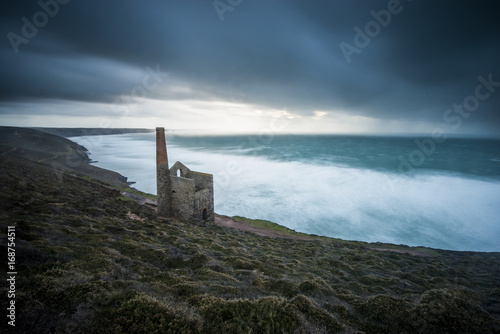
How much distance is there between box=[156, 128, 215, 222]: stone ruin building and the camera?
18641mm

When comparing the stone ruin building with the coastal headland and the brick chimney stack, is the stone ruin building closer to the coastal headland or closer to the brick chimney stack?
A: the brick chimney stack

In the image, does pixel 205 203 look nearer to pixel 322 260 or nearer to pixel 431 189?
pixel 322 260

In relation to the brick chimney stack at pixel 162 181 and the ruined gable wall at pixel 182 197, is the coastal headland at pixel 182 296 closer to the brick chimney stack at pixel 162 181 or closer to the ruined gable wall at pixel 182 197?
the ruined gable wall at pixel 182 197

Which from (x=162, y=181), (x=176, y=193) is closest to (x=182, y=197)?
(x=176, y=193)

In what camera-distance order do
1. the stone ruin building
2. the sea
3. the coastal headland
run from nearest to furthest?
the coastal headland
the stone ruin building
the sea

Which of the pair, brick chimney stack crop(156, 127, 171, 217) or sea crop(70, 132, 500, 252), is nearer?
brick chimney stack crop(156, 127, 171, 217)

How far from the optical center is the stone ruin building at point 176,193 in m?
18.6

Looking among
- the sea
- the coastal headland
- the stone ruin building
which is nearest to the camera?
the coastal headland

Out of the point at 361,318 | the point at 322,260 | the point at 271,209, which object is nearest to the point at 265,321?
the point at 361,318

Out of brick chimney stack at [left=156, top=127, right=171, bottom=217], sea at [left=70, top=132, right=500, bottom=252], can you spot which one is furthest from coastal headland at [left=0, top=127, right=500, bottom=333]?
sea at [left=70, top=132, right=500, bottom=252]

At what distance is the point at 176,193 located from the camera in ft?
63.7

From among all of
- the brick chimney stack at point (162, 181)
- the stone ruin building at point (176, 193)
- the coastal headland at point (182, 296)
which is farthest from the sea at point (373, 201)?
the coastal headland at point (182, 296)

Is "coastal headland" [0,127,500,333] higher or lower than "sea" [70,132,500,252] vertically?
higher

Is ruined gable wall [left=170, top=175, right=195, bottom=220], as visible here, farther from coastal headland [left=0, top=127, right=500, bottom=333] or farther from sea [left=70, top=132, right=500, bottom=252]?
sea [left=70, top=132, right=500, bottom=252]
